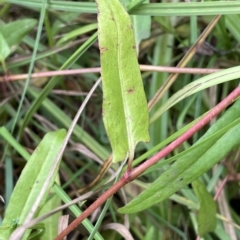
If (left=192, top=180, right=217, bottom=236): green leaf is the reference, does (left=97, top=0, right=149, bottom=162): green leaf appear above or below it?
above

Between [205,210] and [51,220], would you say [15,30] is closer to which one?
[51,220]

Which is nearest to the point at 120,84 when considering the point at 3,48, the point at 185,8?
the point at 185,8

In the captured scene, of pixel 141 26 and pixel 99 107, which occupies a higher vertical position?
pixel 141 26

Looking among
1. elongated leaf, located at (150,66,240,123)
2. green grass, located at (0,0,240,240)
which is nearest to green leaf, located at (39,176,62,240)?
green grass, located at (0,0,240,240)

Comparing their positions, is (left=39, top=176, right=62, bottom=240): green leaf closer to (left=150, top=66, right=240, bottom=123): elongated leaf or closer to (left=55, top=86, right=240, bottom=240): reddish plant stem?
(left=55, top=86, right=240, bottom=240): reddish plant stem

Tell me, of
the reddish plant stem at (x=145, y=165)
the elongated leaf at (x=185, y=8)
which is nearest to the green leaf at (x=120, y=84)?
the reddish plant stem at (x=145, y=165)

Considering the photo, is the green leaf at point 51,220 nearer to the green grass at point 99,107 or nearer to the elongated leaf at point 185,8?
the green grass at point 99,107

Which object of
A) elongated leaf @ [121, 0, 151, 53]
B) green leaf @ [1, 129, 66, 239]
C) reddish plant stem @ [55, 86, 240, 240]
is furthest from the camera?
elongated leaf @ [121, 0, 151, 53]
